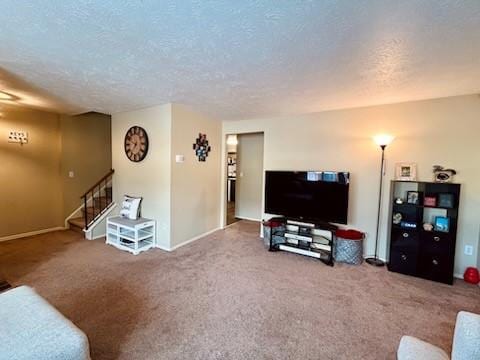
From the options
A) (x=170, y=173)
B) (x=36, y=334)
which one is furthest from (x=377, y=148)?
(x=36, y=334)

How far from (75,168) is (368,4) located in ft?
18.5

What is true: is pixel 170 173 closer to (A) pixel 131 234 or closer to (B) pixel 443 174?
(A) pixel 131 234

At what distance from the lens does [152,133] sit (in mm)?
3852

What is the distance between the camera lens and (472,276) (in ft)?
9.41

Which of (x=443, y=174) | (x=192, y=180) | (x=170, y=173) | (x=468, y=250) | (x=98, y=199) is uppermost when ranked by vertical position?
(x=443, y=174)

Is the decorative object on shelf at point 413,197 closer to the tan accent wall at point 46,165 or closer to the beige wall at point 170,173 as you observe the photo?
the beige wall at point 170,173

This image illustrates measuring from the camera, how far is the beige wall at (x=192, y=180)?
379 cm

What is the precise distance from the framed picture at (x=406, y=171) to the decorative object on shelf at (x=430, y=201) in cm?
33

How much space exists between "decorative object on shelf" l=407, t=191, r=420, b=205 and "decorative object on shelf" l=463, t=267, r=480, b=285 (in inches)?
39.6

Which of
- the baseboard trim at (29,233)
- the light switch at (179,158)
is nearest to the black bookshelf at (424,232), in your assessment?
the light switch at (179,158)

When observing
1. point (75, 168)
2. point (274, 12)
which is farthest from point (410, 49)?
point (75, 168)

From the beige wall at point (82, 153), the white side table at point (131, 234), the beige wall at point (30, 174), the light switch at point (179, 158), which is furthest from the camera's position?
the beige wall at point (82, 153)

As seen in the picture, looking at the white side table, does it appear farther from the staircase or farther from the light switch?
the light switch

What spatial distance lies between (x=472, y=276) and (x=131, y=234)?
4.85 metres
